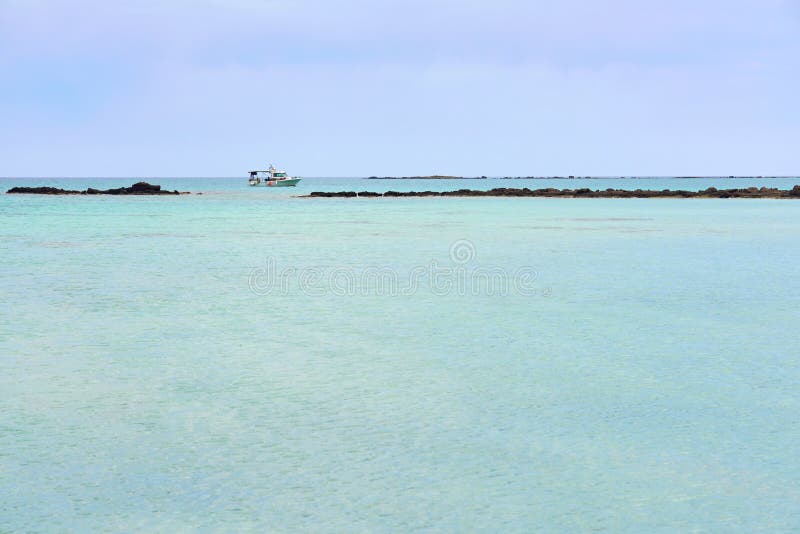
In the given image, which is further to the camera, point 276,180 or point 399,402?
point 276,180

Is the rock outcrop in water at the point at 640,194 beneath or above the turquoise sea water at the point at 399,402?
above

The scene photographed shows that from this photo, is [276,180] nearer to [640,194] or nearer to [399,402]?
[640,194]

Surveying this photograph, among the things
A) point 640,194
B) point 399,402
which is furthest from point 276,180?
point 399,402

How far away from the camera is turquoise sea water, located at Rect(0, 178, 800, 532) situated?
6324 millimetres

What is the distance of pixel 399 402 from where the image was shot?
365 inches

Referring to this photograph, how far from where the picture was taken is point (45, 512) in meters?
6.21

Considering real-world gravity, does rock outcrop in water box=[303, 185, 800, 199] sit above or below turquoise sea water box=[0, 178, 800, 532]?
above

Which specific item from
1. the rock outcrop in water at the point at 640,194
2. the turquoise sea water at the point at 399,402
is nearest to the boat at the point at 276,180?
the rock outcrop in water at the point at 640,194

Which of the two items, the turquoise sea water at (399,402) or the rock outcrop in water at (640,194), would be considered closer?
the turquoise sea water at (399,402)

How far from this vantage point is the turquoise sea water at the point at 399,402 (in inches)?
249

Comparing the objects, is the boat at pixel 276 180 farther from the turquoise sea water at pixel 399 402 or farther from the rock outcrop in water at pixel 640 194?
the turquoise sea water at pixel 399 402

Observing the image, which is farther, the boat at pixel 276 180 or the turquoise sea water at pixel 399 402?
the boat at pixel 276 180

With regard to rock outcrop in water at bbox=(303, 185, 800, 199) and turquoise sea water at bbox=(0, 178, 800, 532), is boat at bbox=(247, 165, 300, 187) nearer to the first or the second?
rock outcrop in water at bbox=(303, 185, 800, 199)

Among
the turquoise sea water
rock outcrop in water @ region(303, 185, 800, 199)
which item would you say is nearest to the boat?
rock outcrop in water @ region(303, 185, 800, 199)
